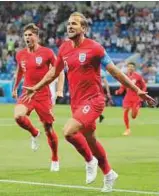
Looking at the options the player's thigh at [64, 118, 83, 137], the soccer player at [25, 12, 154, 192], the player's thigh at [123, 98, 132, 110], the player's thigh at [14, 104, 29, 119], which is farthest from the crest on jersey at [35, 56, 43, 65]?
the player's thigh at [123, 98, 132, 110]

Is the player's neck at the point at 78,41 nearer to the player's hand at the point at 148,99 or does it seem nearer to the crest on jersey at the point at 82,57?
the crest on jersey at the point at 82,57

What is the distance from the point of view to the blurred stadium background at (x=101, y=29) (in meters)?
43.2

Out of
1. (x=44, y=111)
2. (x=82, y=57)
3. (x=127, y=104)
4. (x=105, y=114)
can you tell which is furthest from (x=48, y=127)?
(x=105, y=114)

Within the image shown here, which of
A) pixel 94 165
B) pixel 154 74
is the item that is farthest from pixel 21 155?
pixel 154 74

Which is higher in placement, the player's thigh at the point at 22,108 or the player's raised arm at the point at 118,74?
the player's raised arm at the point at 118,74

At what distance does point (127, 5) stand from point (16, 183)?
37644 mm

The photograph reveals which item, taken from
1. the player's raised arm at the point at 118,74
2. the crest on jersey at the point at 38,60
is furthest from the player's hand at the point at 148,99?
the crest on jersey at the point at 38,60

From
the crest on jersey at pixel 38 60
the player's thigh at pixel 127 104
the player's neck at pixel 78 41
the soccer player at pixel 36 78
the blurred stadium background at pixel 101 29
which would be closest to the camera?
the player's neck at pixel 78 41

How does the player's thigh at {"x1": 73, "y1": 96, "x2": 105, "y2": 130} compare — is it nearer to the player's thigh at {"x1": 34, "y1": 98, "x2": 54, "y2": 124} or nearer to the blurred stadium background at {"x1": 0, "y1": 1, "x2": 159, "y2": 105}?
the player's thigh at {"x1": 34, "y1": 98, "x2": 54, "y2": 124}

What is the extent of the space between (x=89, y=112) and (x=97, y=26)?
124 feet

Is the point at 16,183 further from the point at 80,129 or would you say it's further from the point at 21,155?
the point at 21,155

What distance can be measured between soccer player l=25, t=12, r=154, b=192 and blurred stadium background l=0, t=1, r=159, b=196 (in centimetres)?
58

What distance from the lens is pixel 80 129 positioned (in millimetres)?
9977

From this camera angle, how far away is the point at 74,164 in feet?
46.0
